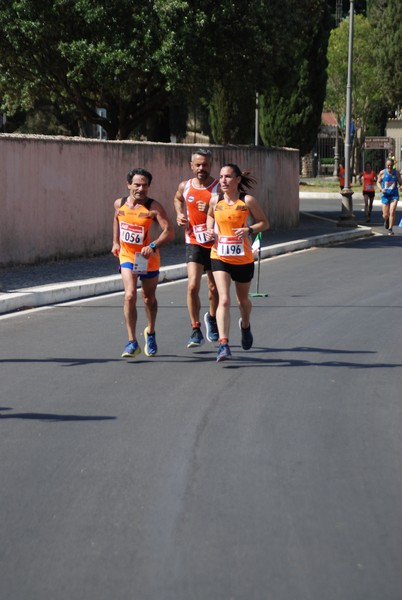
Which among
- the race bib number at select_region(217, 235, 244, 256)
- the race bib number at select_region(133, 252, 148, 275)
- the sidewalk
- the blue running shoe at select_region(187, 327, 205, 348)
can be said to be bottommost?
the sidewalk

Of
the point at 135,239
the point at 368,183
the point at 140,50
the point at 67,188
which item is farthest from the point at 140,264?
the point at 368,183

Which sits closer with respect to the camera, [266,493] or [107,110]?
[266,493]

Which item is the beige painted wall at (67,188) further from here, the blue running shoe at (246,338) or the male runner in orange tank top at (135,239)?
the blue running shoe at (246,338)

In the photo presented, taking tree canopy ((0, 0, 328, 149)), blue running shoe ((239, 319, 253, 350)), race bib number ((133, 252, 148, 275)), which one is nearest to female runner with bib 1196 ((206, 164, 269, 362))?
blue running shoe ((239, 319, 253, 350))

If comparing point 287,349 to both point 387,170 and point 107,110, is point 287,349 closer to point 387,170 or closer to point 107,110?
point 387,170

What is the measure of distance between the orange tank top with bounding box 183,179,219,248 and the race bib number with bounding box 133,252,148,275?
0.69 meters

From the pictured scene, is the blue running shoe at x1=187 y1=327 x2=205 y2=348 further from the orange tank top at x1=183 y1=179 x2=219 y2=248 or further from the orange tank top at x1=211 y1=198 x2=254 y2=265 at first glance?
the orange tank top at x1=211 y1=198 x2=254 y2=265

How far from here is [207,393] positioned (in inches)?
366

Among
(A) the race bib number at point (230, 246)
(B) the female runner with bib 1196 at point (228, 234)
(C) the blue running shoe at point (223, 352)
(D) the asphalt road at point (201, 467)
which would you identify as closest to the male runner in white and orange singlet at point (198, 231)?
(D) the asphalt road at point (201, 467)

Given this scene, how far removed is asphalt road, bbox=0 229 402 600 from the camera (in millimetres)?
5133

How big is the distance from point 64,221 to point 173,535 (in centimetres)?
1581

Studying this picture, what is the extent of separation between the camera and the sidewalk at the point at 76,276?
51.0 ft

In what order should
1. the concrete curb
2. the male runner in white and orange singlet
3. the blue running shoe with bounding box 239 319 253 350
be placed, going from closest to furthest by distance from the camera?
the blue running shoe with bounding box 239 319 253 350
the male runner in white and orange singlet
the concrete curb

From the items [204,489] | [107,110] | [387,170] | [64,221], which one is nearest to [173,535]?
[204,489]
